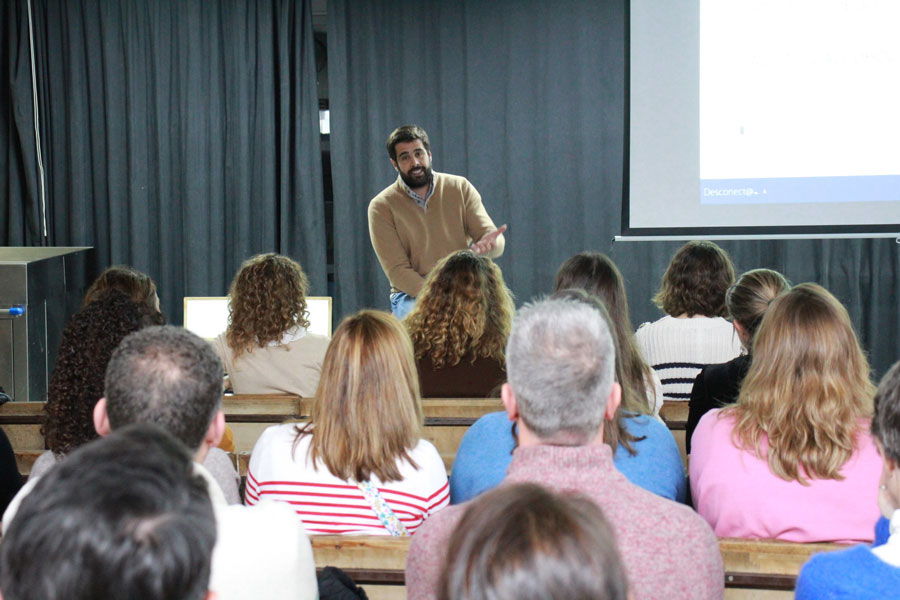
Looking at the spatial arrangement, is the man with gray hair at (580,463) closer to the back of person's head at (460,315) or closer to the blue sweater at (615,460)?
the blue sweater at (615,460)

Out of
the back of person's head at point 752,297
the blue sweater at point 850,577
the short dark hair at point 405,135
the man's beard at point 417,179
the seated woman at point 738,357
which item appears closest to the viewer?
the blue sweater at point 850,577

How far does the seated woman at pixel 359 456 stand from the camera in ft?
6.12

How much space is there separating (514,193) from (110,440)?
5256 millimetres

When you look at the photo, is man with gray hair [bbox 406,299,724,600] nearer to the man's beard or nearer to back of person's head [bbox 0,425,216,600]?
back of person's head [bbox 0,425,216,600]

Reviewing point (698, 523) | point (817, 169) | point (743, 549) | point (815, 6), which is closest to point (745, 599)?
point (743, 549)

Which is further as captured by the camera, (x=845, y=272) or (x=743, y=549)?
(x=845, y=272)

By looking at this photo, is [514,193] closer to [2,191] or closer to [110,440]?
[2,191]

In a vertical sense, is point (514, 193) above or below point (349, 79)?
below

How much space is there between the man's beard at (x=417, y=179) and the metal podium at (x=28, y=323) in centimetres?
184

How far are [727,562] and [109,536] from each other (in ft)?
3.59

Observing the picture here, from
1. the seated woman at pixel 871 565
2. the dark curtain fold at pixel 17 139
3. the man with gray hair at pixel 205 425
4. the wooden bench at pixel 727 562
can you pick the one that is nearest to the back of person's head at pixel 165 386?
the man with gray hair at pixel 205 425

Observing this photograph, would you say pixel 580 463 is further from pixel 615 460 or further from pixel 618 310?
pixel 618 310

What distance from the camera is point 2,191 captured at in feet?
20.0

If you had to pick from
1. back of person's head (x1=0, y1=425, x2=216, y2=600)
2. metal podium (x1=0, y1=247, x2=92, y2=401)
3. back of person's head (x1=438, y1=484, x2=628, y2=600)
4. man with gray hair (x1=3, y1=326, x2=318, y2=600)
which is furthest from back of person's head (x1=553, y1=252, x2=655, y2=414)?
metal podium (x1=0, y1=247, x2=92, y2=401)
